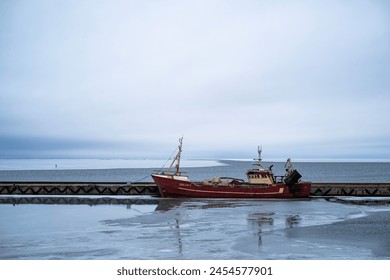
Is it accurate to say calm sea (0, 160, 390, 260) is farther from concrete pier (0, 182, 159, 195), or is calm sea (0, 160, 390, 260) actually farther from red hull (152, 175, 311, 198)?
concrete pier (0, 182, 159, 195)

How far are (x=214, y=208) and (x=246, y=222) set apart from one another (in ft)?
24.2

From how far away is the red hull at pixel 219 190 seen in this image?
131ft

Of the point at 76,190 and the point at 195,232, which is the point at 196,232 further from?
the point at 76,190

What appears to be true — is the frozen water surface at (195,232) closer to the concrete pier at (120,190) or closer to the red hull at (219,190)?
the red hull at (219,190)

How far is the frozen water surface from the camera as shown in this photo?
52.3 ft

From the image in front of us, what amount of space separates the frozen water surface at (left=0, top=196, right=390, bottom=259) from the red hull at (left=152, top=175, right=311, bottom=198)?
615 centimetres

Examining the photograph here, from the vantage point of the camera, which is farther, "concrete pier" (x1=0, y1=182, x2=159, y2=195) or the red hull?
"concrete pier" (x1=0, y1=182, x2=159, y2=195)

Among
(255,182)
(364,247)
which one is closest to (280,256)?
(364,247)

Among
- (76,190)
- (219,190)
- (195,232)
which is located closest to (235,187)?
(219,190)

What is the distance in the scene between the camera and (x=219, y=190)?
3981cm

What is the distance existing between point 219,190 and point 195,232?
1936 centimetres

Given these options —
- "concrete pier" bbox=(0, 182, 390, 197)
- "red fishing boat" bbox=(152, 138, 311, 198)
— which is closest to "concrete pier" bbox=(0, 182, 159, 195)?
"concrete pier" bbox=(0, 182, 390, 197)

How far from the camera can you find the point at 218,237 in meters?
19.2
